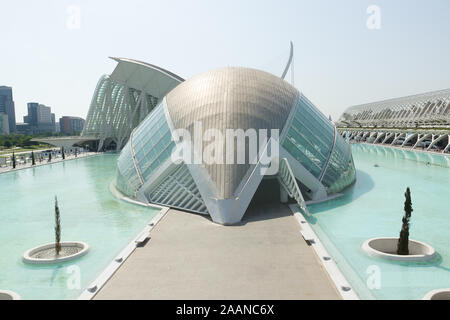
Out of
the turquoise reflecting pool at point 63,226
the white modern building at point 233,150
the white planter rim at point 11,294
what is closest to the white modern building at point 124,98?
the turquoise reflecting pool at point 63,226

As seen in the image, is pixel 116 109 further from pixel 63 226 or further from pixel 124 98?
pixel 63 226

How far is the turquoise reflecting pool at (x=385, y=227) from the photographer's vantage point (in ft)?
30.0

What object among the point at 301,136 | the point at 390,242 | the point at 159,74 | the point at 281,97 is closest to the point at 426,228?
the point at 390,242

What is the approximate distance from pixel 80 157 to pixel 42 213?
36.0m

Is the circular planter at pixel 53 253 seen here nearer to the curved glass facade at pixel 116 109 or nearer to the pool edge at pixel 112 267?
the pool edge at pixel 112 267

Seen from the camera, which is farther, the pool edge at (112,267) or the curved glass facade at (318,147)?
the curved glass facade at (318,147)

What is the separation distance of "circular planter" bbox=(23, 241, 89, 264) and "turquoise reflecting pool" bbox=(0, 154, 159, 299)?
0.20m

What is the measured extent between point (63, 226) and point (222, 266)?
9430 millimetres

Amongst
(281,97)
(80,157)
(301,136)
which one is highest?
(281,97)

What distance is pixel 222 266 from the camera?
394 inches

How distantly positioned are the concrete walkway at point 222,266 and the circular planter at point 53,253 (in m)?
2.29
